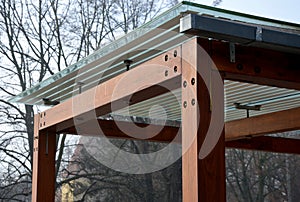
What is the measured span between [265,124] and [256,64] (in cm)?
267

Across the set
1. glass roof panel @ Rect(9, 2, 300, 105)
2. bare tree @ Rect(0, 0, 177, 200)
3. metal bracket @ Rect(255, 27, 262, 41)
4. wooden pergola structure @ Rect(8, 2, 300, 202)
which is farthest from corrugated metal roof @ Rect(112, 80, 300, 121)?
bare tree @ Rect(0, 0, 177, 200)

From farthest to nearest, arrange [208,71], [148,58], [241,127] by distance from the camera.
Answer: [241,127], [148,58], [208,71]

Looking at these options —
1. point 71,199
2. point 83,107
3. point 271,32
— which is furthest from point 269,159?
point 271,32

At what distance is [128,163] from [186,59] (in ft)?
27.2

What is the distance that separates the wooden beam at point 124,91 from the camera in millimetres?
3113

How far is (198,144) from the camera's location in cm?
268

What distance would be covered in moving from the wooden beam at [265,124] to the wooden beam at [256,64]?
202 centimetres

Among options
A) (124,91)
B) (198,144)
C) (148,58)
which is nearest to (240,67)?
(198,144)

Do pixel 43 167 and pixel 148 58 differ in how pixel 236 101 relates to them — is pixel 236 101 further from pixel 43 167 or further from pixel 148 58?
pixel 43 167

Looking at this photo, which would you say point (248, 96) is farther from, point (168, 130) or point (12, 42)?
point (12, 42)

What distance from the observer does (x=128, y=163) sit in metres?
11.0

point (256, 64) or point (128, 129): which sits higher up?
point (128, 129)

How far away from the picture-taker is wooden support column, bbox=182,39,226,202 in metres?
2.65

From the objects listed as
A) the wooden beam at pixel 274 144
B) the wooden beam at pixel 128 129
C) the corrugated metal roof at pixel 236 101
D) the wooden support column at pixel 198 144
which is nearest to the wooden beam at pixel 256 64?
the wooden support column at pixel 198 144
